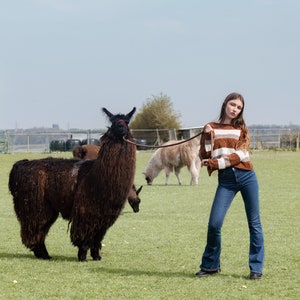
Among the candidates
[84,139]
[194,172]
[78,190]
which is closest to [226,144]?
[78,190]

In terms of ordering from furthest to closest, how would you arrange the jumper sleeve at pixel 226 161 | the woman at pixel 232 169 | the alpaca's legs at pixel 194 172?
the alpaca's legs at pixel 194 172
the woman at pixel 232 169
the jumper sleeve at pixel 226 161

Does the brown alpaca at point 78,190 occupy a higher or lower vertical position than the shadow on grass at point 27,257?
higher

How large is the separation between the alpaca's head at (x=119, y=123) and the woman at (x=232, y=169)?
5.46ft

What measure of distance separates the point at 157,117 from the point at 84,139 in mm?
15443

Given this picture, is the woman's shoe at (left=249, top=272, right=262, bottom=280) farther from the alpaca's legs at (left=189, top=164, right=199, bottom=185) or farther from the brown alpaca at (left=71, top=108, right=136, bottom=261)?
the alpaca's legs at (left=189, top=164, right=199, bottom=185)

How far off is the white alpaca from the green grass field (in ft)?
29.2

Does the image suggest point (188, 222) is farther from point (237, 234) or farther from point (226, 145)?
point (226, 145)

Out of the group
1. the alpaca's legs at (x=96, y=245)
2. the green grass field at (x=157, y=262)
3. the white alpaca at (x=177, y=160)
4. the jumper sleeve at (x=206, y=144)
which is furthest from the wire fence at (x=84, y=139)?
the jumper sleeve at (x=206, y=144)

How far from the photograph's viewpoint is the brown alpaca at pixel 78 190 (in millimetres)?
9773

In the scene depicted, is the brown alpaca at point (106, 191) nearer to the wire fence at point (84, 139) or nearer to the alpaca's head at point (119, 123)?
the alpaca's head at point (119, 123)

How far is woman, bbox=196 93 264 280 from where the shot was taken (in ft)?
27.0

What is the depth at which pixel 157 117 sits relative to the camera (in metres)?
71.2

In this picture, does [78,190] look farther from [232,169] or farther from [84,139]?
[84,139]

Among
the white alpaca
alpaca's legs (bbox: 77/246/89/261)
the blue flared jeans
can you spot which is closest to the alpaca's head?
alpaca's legs (bbox: 77/246/89/261)
